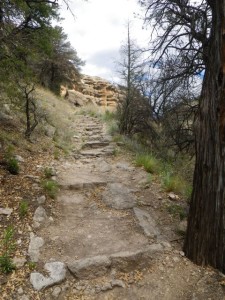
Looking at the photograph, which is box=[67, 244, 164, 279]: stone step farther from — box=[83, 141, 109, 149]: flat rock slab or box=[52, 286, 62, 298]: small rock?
box=[83, 141, 109, 149]: flat rock slab

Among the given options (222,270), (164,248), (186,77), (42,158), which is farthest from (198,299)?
(42,158)

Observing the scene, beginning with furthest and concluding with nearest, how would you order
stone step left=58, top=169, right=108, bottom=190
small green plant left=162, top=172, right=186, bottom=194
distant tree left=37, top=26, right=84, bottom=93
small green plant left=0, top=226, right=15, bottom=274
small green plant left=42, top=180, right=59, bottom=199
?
1. distant tree left=37, top=26, right=84, bottom=93
2. stone step left=58, top=169, right=108, bottom=190
3. small green plant left=162, top=172, right=186, bottom=194
4. small green plant left=42, top=180, right=59, bottom=199
5. small green plant left=0, top=226, right=15, bottom=274

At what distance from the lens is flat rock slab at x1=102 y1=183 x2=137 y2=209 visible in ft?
Result: 17.2

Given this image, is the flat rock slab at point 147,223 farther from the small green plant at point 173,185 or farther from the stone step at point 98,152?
the stone step at point 98,152

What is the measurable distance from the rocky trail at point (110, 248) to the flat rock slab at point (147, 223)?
0.6 inches

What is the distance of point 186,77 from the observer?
5.48 meters

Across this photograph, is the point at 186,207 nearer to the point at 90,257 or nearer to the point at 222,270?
the point at 222,270

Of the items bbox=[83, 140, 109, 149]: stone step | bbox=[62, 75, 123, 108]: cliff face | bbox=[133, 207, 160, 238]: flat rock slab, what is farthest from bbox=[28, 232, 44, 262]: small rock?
bbox=[62, 75, 123, 108]: cliff face

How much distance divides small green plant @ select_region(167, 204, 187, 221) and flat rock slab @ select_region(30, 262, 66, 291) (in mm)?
2204

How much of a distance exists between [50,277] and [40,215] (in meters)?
→ 1.29

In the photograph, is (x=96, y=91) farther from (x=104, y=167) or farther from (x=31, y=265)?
(x=31, y=265)

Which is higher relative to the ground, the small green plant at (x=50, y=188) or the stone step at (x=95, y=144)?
the stone step at (x=95, y=144)

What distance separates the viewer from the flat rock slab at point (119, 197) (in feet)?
17.2

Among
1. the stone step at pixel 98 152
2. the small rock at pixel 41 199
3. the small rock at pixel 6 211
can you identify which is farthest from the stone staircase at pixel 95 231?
the stone step at pixel 98 152
